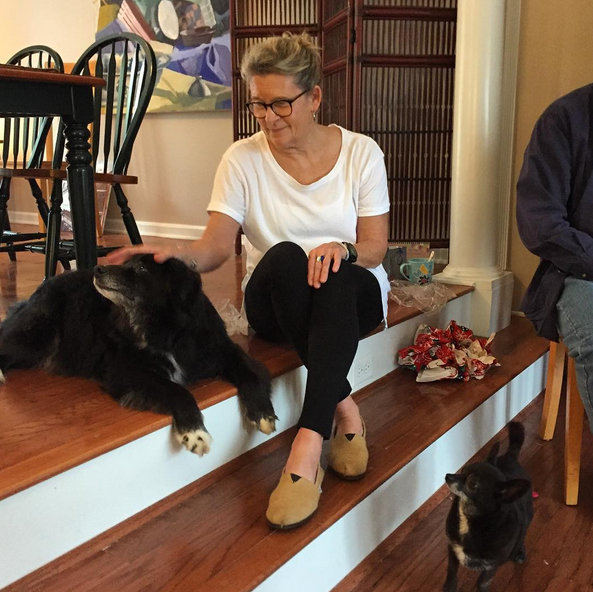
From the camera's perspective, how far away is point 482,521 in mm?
1217

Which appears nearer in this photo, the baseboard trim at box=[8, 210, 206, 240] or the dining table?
the dining table

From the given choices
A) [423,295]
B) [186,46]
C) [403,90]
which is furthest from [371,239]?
[186,46]

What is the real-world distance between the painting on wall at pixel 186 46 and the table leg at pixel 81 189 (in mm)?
2346

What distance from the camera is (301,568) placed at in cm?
117

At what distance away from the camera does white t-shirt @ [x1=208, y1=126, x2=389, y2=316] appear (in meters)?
1.64

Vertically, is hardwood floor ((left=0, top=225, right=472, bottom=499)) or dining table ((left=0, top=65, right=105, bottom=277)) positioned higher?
dining table ((left=0, top=65, right=105, bottom=277))

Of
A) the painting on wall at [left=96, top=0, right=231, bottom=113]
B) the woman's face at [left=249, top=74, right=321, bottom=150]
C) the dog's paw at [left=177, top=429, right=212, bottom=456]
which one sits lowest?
the dog's paw at [left=177, top=429, right=212, bottom=456]

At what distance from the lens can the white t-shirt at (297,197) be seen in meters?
1.64

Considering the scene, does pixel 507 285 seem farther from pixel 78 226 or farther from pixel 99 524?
pixel 99 524

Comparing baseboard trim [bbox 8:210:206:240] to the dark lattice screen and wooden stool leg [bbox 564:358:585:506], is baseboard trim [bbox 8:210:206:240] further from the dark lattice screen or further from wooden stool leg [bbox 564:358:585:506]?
wooden stool leg [bbox 564:358:585:506]

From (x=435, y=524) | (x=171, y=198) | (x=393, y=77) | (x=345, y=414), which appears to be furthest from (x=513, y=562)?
(x=171, y=198)

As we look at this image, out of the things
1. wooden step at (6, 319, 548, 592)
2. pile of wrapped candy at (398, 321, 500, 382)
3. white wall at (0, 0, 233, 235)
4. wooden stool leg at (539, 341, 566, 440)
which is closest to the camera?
wooden step at (6, 319, 548, 592)

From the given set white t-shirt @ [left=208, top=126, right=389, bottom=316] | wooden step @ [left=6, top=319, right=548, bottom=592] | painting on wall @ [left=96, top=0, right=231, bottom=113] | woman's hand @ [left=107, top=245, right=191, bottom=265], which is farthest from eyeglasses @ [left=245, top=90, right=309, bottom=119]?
painting on wall @ [left=96, top=0, right=231, bottom=113]

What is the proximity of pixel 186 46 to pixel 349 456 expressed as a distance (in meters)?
3.34
